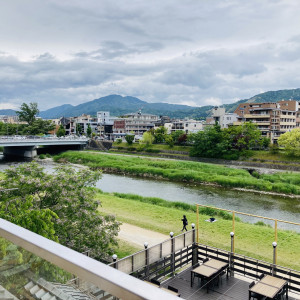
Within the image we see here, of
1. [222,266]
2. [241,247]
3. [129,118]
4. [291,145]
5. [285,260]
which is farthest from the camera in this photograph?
[129,118]

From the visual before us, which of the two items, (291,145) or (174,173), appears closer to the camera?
(174,173)

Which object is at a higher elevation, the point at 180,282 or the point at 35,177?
the point at 35,177

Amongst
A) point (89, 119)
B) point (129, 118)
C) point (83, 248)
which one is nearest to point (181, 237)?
point (83, 248)

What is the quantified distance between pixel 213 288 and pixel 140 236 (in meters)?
5.39

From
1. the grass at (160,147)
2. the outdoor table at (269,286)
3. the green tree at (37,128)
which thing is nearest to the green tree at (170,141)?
the grass at (160,147)

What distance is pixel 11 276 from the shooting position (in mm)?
1558

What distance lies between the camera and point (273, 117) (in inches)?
2005

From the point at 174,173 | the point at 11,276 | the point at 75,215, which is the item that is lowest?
the point at 174,173

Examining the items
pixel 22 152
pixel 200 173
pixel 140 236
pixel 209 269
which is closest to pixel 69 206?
pixel 209 269

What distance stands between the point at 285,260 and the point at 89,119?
8531cm

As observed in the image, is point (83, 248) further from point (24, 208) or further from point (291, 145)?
point (291, 145)

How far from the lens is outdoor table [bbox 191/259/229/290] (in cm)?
865

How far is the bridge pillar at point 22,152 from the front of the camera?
50.7 metres

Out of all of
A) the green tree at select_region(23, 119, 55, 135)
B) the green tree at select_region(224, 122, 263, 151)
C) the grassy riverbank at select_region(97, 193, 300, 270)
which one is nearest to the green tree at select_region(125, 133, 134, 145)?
the green tree at select_region(224, 122, 263, 151)
